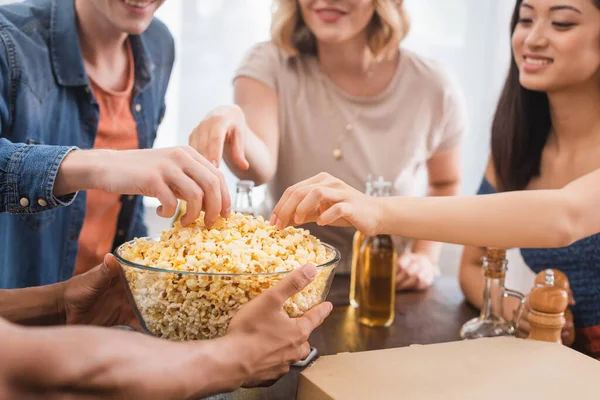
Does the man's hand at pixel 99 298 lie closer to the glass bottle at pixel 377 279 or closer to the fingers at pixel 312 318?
the fingers at pixel 312 318

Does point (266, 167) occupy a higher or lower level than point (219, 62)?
lower

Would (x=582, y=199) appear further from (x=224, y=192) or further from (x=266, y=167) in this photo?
(x=266, y=167)

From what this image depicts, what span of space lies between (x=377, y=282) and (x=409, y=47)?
236 cm

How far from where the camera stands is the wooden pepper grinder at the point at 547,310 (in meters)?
1.08

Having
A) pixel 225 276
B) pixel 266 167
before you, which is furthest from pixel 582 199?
pixel 266 167

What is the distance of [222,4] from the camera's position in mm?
3227

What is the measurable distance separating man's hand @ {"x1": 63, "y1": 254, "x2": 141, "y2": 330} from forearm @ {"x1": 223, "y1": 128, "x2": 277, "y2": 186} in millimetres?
688

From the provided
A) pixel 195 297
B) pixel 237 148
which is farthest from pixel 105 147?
pixel 195 297

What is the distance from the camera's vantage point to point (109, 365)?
594mm

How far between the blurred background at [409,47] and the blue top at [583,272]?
5.73 ft

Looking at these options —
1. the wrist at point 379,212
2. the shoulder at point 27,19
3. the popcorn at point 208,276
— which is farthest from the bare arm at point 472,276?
the shoulder at point 27,19

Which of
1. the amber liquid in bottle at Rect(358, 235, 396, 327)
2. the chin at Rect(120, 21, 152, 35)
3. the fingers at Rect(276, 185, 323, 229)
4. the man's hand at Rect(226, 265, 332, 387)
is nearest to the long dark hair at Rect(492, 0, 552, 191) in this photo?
Result: the amber liquid in bottle at Rect(358, 235, 396, 327)

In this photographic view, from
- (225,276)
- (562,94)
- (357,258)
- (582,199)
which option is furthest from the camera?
(562,94)

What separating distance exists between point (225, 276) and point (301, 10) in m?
1.39
